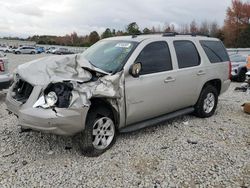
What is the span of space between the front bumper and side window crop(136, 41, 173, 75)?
4.75 ft

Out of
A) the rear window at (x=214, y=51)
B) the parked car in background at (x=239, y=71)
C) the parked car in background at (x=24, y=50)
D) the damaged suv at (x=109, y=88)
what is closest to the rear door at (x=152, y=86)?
the damaged suv at (x=109, y=88)

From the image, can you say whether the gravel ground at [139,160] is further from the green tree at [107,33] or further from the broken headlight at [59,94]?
the green tree at [107,33]

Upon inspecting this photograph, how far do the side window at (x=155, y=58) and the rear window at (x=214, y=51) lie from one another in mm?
1375

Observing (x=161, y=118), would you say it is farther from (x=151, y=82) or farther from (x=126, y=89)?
(x=126, y=89)

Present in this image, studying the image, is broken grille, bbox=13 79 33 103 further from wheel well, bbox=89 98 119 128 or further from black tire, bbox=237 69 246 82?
black tire, bbox=237 69 246 82

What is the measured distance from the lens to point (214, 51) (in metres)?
6.61

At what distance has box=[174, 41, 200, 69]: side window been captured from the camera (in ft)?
18.4

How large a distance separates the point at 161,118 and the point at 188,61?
1.35 m

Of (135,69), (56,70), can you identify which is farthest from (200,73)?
(56,70)

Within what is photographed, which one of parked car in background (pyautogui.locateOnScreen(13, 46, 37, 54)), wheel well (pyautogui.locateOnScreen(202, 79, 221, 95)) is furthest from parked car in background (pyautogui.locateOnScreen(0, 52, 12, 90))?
parked car in background (pyautogui.locateOnScreen(13, 46, 37, 54))

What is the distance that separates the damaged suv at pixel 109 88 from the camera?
13.0ft

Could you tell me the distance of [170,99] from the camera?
538cm

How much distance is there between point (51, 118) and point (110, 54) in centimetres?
175

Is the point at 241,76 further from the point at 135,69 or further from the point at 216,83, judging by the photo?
the point at 135,69
